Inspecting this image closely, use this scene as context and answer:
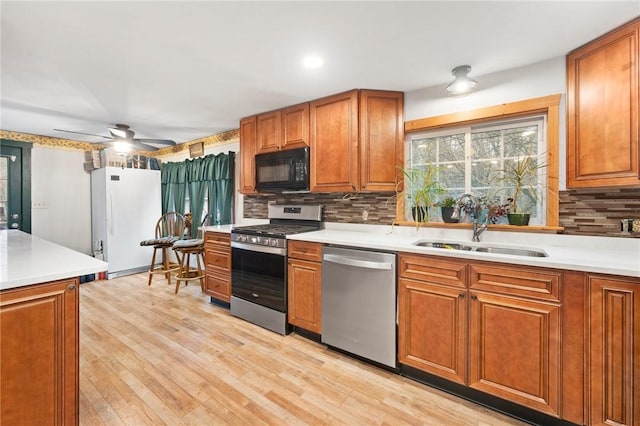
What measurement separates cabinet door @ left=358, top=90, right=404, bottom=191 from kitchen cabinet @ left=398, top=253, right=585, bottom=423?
0.88 m

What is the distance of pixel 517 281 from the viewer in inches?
60.6

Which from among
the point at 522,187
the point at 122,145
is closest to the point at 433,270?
the point at 522,187

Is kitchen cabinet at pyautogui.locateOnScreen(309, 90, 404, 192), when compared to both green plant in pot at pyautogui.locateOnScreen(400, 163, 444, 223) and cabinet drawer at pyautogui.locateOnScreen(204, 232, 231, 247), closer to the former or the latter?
green plant in pot at pyautogui.locateOnScreen(400, 163, 444, 223)

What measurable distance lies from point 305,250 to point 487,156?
1.76 meters

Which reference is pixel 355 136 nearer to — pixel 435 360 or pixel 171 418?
pixel 435 360

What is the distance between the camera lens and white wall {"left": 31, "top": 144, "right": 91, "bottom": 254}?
4207mm

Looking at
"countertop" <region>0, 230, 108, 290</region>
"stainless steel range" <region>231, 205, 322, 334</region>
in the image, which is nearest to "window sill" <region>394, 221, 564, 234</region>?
"stainless steel range" <region>231, 205, 322, 334</region>

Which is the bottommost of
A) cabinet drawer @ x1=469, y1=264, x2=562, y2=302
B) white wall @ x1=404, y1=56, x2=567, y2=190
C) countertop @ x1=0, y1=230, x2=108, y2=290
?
cabinet drawer @ x1=469, y1=264, x2=562, y2=302

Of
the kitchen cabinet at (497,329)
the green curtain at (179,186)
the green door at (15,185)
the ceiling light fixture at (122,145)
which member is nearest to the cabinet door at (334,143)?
the kitchen cabinet at (497,329)

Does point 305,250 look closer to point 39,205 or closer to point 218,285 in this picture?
point 218,285

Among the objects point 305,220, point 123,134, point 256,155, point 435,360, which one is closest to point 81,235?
point 123,134

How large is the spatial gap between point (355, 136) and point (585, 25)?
1594 mm

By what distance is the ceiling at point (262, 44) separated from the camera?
148 cm

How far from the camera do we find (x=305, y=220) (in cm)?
310
